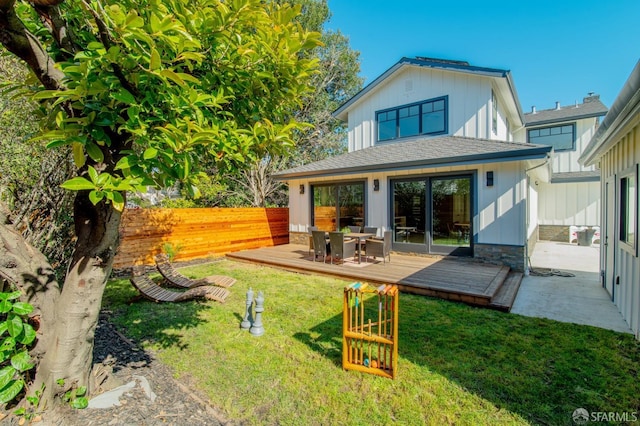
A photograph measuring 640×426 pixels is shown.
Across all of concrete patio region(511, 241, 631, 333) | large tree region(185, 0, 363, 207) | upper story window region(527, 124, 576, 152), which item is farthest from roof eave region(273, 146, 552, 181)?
upper story window region(527, 124, 576, 152)

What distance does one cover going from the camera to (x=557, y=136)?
16.7m

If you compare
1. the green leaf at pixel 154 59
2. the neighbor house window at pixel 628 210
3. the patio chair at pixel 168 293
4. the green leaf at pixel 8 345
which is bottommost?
the patio chair at pixel 168 293

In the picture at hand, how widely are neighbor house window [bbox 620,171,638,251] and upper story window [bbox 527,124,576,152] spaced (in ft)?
43.4

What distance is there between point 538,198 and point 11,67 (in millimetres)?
20338

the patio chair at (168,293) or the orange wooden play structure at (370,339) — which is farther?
the patio chair at (168,293)

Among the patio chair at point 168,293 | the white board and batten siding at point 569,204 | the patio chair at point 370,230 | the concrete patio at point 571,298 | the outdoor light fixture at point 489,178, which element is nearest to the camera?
the concrete patio at point 571,298

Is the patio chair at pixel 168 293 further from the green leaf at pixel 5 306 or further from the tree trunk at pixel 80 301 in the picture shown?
the green leaf at pixel 5 306

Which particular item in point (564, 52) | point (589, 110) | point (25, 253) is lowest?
point (25, 253)

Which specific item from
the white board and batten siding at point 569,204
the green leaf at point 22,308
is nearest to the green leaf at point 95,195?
the green leaf at point 22,308

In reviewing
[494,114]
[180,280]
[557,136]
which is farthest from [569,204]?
[180,280]

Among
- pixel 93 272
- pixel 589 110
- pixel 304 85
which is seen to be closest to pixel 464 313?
pixel 304 85

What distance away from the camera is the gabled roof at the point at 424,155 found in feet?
25.7

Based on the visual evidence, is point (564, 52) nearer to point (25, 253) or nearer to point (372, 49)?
point (372, 49)

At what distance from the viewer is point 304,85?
112 inches
